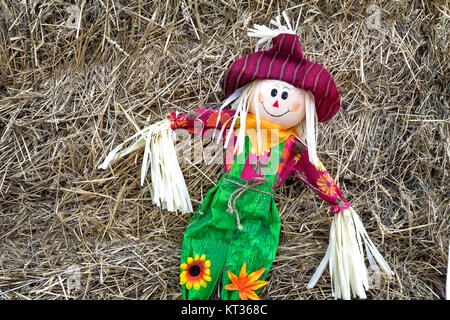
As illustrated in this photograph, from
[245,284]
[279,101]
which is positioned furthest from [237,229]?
[279,101]

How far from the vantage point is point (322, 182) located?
156 centimetres

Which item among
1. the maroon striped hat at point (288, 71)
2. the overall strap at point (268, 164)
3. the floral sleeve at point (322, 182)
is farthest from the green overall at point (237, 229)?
the maroon striped hat at point (288, 71)

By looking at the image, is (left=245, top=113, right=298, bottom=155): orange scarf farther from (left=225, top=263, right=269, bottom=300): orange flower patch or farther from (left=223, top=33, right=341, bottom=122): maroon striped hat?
(left=225, top=263, right=269, bottom=300): orange flower patch

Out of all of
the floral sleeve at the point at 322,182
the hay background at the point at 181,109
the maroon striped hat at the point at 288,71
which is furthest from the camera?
the hay background at the point at 181,109

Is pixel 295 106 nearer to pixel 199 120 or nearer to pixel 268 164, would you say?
pixel 268 164

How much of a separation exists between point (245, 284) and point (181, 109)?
76 cm

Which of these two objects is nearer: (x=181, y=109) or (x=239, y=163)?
(x=239, y=163)

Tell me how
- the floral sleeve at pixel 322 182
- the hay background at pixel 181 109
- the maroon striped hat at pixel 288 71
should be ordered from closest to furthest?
the maroon striped hat at pixel 288 71 < the floral sleeve at pixel 322 182 < the hay background at pixel 181 109

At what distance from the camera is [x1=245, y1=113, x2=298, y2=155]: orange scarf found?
1.52 m

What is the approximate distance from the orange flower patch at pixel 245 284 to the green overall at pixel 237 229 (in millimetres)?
32

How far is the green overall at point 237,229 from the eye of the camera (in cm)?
151

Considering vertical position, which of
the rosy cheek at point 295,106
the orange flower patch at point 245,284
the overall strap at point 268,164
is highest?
the rosy cheek at point 295,106

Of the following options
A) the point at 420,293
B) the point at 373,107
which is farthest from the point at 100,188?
the point at 420,293

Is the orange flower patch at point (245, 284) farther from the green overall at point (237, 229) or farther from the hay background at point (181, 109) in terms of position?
the hay background at point (181, 109)
